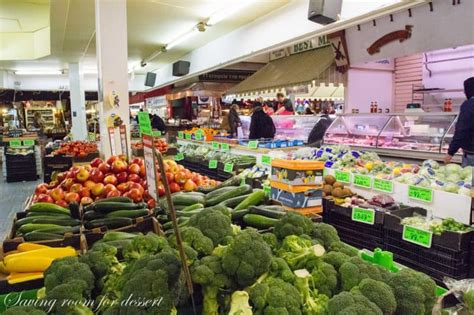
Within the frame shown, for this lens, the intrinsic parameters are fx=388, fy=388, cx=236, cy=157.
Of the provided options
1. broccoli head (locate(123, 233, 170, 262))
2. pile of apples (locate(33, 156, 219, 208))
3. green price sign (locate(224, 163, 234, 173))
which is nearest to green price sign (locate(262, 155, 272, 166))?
green price sign (locate(224, 163, 234, 173))

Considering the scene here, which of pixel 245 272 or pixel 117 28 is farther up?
pixel 117 28

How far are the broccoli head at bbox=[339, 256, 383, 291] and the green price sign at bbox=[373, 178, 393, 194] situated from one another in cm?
197

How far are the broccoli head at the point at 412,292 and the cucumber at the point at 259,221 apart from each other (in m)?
0.76

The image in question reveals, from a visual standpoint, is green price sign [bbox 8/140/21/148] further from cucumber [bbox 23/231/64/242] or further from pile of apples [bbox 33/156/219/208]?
cucumber [bbox 23/231/64/242]

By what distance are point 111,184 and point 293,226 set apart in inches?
77.3

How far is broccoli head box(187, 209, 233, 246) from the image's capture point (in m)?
1.58

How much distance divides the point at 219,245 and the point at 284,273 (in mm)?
294

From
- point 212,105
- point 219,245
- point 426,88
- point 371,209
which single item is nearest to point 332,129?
point 426,88

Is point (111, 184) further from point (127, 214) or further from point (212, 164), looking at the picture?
point (212, 164)

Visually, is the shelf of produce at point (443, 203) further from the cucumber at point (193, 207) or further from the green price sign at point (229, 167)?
the green price sign at point (229, 167)

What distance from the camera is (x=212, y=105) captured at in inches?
666

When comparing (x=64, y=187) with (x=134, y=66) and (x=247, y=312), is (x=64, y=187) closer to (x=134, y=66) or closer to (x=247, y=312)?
(x=247, y=312)

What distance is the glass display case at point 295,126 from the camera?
8703 millimetres

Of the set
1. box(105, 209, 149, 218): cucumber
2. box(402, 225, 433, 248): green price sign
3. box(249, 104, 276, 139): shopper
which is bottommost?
box(402, 225, 433, 248): green price sign
